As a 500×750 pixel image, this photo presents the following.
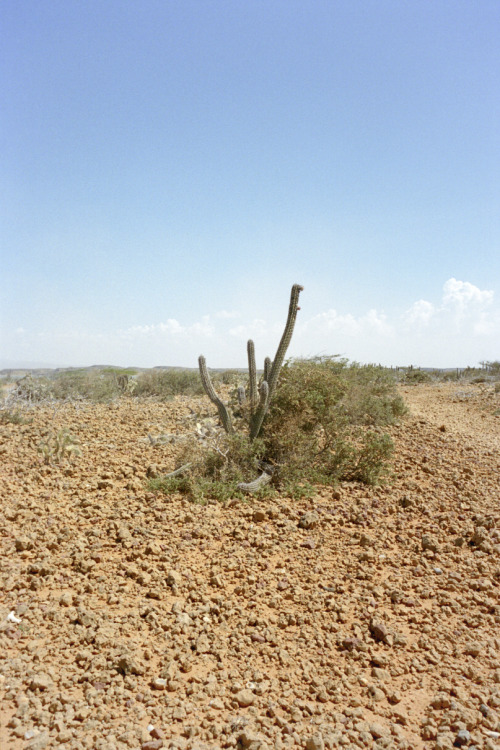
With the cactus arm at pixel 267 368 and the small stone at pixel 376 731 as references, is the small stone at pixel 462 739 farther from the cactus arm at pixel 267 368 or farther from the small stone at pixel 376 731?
the cactus arm at pixel 267 368

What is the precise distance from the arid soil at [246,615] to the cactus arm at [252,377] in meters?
1.42

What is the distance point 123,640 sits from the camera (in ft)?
9.23

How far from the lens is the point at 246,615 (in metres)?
3.11

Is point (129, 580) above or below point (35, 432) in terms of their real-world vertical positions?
below

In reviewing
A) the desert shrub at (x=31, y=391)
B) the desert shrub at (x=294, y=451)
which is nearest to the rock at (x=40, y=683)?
the desert shrub at (x=294, y=451)

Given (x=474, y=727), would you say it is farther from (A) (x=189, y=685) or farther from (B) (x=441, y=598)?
(A) (x=189, y=685)

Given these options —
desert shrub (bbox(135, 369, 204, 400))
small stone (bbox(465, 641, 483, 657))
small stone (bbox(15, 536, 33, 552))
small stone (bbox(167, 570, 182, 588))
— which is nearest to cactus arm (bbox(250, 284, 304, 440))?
small stone (bbox(167, 570, 182, 588))

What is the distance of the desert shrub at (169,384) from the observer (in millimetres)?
12734

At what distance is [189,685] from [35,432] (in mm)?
5118

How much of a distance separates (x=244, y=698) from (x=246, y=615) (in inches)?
27.2

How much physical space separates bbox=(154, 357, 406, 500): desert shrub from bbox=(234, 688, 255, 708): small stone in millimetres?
2332

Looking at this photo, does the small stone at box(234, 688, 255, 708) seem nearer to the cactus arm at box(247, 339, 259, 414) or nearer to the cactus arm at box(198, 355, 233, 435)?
the cactus arm at box(198, 355, 233, 435)

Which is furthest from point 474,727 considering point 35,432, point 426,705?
point 35,432

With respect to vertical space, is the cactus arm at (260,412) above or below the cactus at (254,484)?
above
